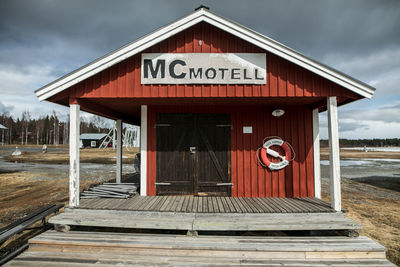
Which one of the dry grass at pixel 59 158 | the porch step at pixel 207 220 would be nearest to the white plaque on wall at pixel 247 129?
the porch step at pixel 207 220

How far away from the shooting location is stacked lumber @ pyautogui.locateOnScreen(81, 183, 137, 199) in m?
5.41

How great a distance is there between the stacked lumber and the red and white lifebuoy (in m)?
3.74

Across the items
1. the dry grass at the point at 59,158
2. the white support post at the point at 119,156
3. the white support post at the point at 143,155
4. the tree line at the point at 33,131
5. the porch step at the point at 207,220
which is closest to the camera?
the porch step at the point at 207,220

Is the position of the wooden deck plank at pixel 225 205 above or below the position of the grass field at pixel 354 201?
above

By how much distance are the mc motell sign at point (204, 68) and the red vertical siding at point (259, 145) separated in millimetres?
1364

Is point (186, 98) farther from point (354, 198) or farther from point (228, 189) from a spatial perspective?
point (354, 198)

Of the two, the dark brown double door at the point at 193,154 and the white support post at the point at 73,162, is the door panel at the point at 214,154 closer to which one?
the dark brown double door at the point at 193,154

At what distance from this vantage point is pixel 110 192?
17.9 ft

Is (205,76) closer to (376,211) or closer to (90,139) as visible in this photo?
(376,211)

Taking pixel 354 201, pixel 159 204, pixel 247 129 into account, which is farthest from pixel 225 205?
pixel 354 201

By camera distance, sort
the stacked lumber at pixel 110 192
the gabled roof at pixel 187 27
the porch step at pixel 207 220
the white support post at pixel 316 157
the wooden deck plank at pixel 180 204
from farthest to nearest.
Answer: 1. the white support post at pixel 316 157
2. the stacked lumber at pixel 110 192
3. the wooden deck plank at pixel 180 204
4. the gabled roof at pixel 187 27
5. the porch step at pixel 207 220

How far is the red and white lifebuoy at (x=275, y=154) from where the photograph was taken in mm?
5711

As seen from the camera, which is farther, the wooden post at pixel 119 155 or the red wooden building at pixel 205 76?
the wooden post at pixel 119 155

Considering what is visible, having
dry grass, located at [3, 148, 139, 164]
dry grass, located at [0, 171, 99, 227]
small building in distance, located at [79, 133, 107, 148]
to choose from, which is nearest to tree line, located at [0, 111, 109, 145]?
small building in distance, located at [79, 133, 107, 148]
